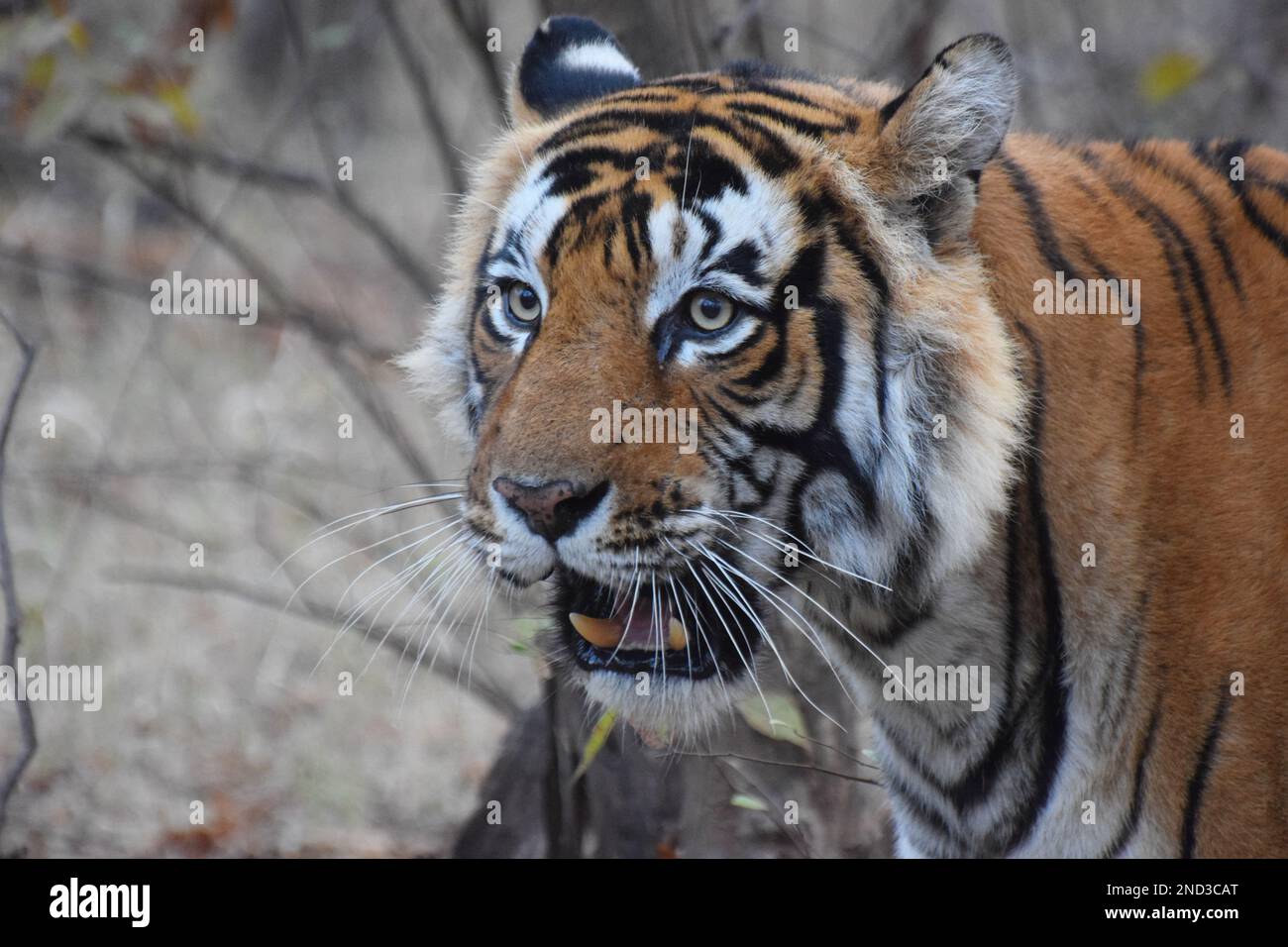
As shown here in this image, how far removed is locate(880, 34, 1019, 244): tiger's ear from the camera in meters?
1.92

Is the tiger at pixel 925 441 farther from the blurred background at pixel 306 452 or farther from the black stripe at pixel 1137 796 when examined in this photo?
the blurred background at pixel 306 452

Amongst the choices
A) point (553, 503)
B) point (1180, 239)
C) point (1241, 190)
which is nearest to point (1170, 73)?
point (1241, 190)

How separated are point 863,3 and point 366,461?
301 cm

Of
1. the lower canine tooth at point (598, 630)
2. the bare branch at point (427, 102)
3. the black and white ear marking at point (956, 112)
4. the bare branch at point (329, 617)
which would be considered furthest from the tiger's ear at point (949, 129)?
the bare branch at point (427, 102)

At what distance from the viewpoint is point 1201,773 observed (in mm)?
2072

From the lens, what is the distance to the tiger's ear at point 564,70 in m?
2.53

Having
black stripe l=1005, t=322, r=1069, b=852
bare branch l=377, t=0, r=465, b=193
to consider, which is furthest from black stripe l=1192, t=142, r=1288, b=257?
bare branch l=377, t=0, r=465, b=193

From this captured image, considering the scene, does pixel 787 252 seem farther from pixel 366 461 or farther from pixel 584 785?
pixel 366 461

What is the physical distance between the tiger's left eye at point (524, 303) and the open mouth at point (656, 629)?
0.45m

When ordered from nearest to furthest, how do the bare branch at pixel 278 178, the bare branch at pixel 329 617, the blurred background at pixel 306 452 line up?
the blurred background at pixel 306 452, the bare branch at pixel 329 617, the bare branch at pixel 278 178

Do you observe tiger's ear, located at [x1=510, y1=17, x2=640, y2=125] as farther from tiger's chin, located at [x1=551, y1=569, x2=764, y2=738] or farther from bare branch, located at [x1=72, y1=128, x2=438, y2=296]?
bare branch, located at [x1=72, y1=128, x2=438, y2=296]

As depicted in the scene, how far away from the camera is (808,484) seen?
211cm
